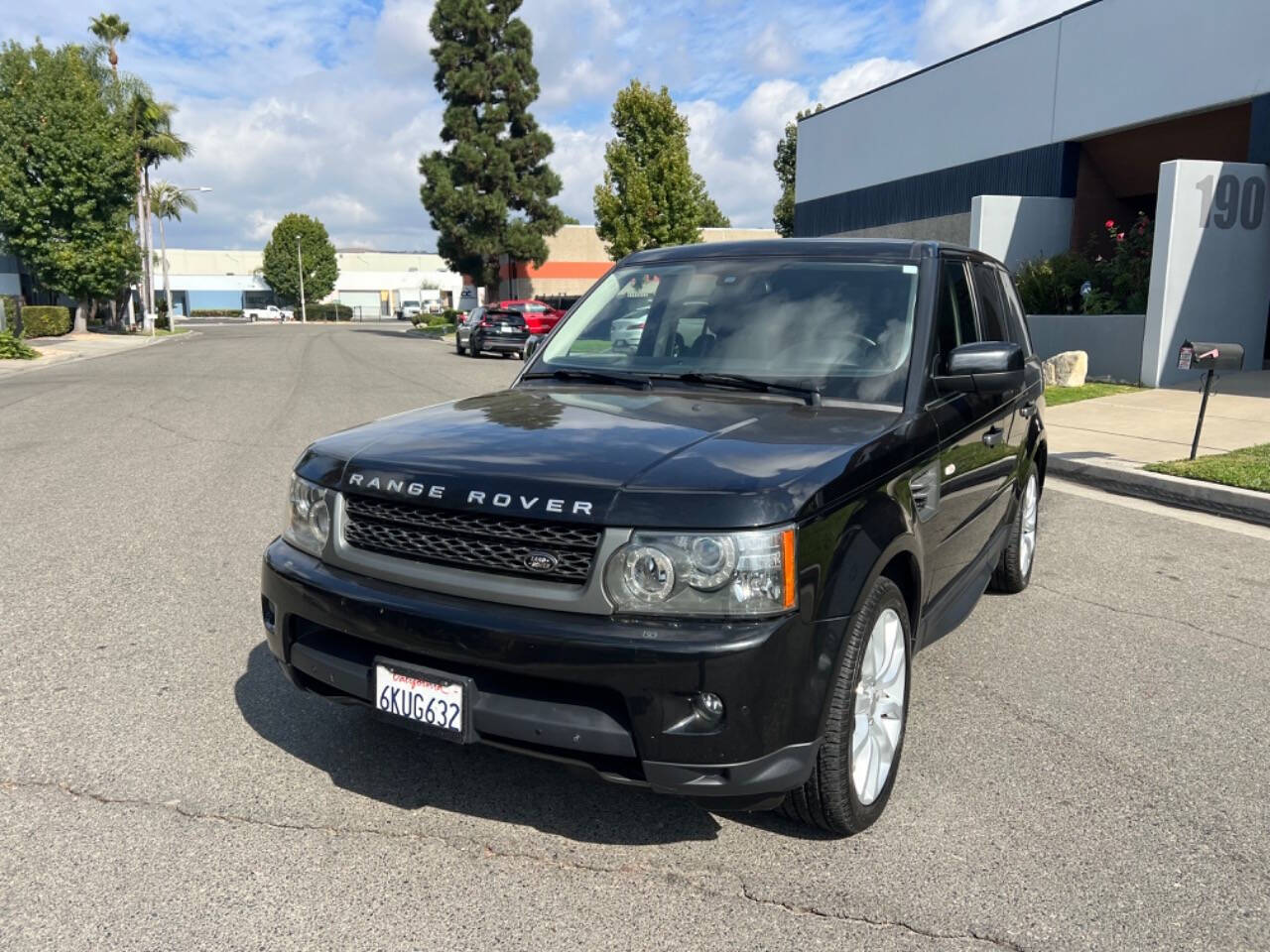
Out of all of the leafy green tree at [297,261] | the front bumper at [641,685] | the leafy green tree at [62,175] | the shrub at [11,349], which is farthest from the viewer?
the leafy green tree at [297,261]

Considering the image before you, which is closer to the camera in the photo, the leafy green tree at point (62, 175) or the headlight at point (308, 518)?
the headlight at point (308, 518)

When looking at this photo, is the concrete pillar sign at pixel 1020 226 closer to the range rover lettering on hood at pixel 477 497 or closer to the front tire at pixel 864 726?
the front tire at pixel 864 726

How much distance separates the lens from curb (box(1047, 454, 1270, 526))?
7859mm

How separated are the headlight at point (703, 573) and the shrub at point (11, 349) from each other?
1138 inches

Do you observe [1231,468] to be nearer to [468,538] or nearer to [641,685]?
[641,685]

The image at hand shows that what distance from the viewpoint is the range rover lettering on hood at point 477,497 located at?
2.65 m

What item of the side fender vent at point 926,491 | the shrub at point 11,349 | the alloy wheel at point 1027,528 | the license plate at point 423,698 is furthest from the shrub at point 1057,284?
the shrub at point 11,349

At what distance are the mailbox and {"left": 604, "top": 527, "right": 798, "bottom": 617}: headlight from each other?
724 cm

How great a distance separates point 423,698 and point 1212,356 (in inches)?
315

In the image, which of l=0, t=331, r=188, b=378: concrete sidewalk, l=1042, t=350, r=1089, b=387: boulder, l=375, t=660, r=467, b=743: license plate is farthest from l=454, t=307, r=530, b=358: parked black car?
l=375, t=660, r=467, b=743: license plate

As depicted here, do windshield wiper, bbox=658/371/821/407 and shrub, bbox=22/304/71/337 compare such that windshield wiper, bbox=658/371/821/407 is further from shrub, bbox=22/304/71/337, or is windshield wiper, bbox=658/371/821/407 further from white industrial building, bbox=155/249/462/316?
white industrial building, bbox=155/249/462/316

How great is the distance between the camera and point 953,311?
13.9 ft

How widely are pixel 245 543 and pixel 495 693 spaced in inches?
171

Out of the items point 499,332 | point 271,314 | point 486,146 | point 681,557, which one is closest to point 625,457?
point 681,557
